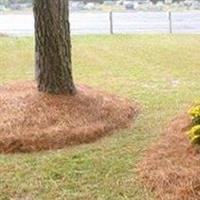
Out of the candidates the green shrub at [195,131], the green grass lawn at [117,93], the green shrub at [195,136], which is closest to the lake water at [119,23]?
the green grass lawn at [117,93]

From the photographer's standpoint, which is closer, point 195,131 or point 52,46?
point 195,131

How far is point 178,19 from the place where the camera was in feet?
69.7

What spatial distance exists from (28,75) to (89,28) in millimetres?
8652

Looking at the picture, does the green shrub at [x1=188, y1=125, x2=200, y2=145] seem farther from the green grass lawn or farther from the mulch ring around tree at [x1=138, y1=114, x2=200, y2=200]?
the green grass lawn

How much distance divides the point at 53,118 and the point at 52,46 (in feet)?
2.97

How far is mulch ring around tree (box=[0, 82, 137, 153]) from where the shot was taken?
234 inches

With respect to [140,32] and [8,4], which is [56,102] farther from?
[8,4]

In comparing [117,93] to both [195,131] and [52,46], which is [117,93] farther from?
[195,131]

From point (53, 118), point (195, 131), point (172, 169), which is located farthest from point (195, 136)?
point (53, 118)

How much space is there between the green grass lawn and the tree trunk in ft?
3.33

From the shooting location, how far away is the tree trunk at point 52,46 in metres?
6.66

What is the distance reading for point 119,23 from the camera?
20141 mm

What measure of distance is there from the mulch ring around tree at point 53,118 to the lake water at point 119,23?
10.8 metres

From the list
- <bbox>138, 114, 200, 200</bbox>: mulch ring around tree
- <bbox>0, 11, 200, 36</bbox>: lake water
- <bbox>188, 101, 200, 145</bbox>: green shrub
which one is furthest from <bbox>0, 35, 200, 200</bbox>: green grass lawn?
<bbox>0, 11, 200, 36</bbox>: lake water
